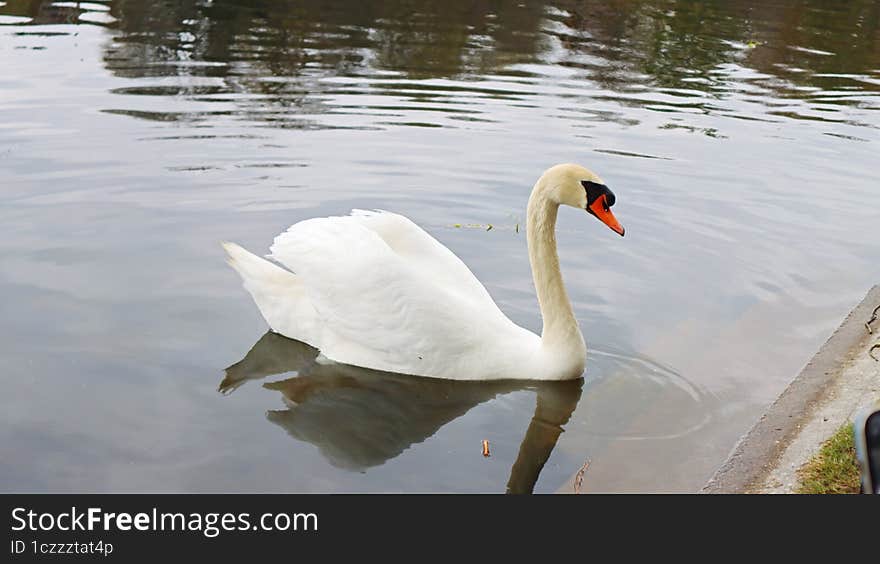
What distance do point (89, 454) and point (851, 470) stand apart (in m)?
3.27

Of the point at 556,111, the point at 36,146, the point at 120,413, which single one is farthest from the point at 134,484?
the point at 556,111

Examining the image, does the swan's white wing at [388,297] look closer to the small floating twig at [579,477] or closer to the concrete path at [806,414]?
the small floating twig at [579,477]

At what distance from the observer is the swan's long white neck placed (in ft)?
20.0

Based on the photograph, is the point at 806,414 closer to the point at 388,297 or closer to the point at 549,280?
the point at 549,280

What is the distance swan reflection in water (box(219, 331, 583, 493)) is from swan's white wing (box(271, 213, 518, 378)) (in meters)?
0.11

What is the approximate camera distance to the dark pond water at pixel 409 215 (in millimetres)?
5406

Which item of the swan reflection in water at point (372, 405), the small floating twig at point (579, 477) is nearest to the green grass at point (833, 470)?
the small floating twig at point (579, 477)

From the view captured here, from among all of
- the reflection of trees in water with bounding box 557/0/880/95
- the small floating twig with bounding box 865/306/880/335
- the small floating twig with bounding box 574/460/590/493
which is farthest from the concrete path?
the reflection of trees in water with bounding box 557/0/880/95

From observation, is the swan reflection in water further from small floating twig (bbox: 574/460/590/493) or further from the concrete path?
the concrete path

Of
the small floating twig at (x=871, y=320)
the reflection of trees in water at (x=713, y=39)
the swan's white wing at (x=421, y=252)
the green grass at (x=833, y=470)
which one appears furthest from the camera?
the reflection of trees in water at (x=713, y=39)

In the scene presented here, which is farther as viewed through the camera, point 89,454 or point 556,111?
point 556,111

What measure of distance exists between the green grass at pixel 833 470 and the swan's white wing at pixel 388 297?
6.40ft

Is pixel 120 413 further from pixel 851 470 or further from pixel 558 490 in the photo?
pixel 851 470

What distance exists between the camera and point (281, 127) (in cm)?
1166
